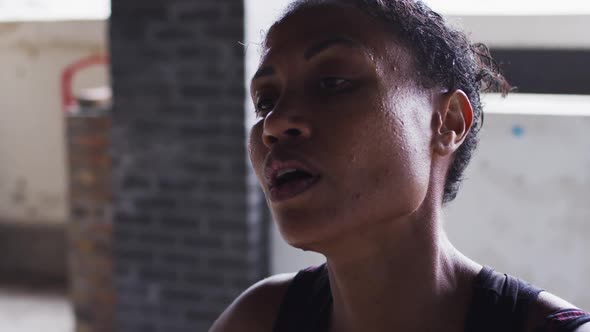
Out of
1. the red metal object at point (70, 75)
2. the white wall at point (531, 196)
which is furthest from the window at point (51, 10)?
the white wall at point (531, 196)

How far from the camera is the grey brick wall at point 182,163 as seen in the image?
2969 mm

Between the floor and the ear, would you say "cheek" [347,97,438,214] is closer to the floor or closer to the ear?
the ear

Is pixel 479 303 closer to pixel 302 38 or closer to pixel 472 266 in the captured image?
pixel 472 266

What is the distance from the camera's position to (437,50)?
1233mm

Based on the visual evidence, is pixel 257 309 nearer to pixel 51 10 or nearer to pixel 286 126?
pixel 286 126

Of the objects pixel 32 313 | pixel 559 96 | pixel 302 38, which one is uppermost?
pixel 302 38

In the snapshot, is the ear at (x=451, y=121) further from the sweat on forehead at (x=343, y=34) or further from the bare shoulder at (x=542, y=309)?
the bare shoulder at (x=542, y=309)

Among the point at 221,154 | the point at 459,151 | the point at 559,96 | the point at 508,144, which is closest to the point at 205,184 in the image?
the point at 221,154

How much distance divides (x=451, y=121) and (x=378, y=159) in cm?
19

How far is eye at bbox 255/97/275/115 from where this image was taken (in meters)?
1.24

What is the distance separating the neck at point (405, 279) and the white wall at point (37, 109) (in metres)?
4.21

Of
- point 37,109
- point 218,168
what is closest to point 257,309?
point 218,168

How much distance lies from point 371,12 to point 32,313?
3849mm

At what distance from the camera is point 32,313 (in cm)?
441
